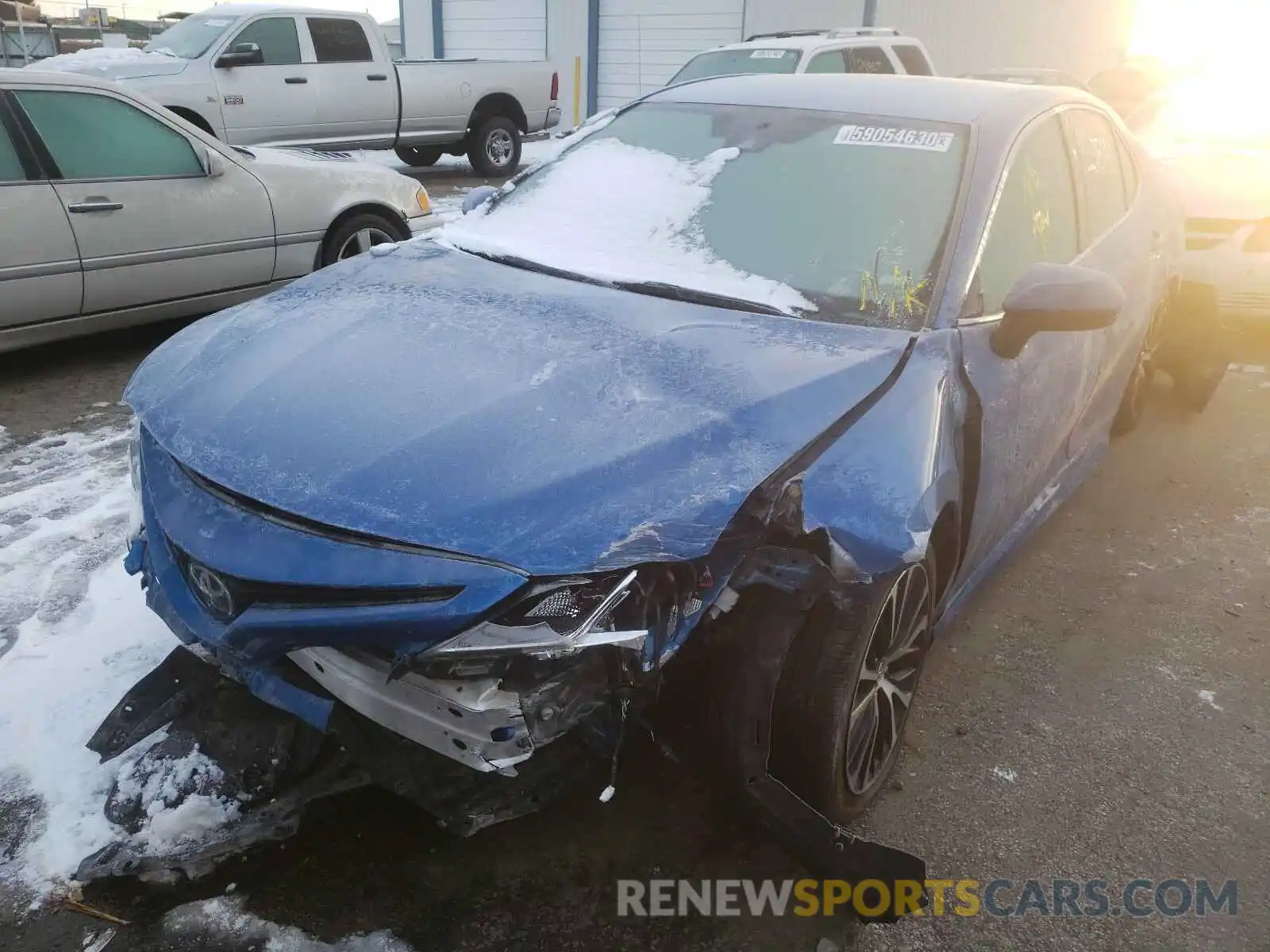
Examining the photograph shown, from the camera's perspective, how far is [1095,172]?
3.65 metres

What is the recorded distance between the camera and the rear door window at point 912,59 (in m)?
10.4

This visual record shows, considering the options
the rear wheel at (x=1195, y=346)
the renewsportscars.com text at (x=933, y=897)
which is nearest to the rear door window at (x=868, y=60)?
the rear wheel at (x=1195, y=346)

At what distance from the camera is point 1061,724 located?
2.91 m

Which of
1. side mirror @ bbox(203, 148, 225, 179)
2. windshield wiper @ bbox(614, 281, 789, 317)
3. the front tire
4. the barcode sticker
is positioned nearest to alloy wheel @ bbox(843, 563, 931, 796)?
the front tire

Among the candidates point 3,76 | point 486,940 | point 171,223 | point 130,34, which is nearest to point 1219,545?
point 486,940

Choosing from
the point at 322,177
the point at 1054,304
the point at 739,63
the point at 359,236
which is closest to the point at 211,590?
the point at 1054,304

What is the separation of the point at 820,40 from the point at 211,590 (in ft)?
31.1

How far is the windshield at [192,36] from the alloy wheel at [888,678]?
10.1 meters

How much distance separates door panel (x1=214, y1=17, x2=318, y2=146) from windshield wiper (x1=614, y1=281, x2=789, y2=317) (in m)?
8.93

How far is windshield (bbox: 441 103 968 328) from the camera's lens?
8.68 feet

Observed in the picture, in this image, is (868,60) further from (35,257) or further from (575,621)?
(575,621)

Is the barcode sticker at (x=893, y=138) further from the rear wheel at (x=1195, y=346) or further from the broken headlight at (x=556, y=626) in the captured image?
the rear wheel at (x=1195, y=346)

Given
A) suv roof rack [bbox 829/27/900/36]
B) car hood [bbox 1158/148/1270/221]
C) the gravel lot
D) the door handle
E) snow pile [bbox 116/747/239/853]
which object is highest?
suv roof rack [bbox 829/27/900/36]

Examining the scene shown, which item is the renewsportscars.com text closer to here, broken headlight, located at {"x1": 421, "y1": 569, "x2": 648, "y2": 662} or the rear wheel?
broken headlight, located at {"x1": 421, "y1": 569, "x2": 648, "y2": 662}
